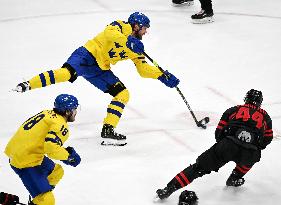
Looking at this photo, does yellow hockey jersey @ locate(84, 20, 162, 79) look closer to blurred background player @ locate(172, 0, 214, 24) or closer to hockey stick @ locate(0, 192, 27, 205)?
hockey stick @ locate(0, 192, 27, 205)

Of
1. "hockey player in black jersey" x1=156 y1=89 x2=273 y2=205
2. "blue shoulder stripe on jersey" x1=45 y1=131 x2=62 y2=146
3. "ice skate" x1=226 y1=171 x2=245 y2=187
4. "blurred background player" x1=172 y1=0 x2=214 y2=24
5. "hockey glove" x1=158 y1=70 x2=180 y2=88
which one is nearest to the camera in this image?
"blue shoulder stripe on jersey" x1=45 y1=131 x2=62 y2=146

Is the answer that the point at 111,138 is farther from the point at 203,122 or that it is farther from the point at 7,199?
the point at 7,199

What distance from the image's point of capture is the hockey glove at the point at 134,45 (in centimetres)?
587

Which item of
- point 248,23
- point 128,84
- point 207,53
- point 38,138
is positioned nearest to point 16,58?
point 128,84

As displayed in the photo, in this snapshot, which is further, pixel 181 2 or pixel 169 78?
pixel 181 2

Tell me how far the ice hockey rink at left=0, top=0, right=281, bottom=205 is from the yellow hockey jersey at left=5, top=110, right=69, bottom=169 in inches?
26.6

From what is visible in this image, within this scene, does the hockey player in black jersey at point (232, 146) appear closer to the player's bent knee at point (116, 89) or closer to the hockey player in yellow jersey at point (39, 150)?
the hockey player in yellow jersey at point (39, 150)

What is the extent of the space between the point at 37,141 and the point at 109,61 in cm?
189

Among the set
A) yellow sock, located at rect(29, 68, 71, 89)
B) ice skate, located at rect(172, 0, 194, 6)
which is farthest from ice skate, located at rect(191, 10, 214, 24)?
yellow sock, located at rect(29, 68, 71, 89)

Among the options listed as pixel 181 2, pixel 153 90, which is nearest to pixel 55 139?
→ pixel 153 90

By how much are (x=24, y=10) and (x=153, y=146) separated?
4.46m

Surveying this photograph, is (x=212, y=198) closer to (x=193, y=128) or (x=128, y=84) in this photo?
(x=193, y=128)

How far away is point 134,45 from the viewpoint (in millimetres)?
5871

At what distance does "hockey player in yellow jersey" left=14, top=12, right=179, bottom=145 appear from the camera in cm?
591
